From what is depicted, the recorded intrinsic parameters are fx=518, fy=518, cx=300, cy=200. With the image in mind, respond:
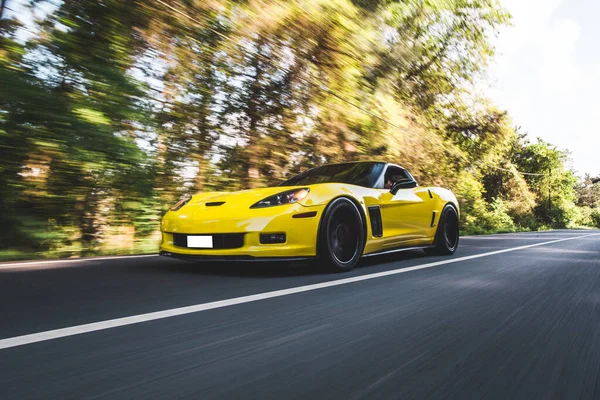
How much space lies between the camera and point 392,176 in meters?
6.41

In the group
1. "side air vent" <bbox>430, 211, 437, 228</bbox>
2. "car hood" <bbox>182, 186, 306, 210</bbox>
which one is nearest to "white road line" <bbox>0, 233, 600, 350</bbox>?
"car hood" <bbox>182, 186, 306, 210</bbox>

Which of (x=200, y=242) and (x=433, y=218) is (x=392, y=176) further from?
(x=200, y=242)

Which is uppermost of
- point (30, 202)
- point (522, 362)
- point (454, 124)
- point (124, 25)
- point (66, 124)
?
point (454, 124)

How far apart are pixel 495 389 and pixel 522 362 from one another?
1.46ft

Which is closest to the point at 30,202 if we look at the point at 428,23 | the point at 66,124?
the point at 66,124

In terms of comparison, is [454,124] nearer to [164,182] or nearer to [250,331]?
[164,182]

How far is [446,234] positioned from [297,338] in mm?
5253

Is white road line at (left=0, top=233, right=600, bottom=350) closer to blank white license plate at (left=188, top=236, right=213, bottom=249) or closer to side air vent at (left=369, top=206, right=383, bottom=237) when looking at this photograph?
side air vent at (left=369, top=206, right=383, bottom=237)

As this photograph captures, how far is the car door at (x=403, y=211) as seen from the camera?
19.2 feet

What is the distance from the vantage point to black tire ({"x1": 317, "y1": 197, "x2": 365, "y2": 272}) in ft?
15.9

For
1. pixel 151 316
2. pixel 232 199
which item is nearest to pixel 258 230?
pixel 232 199

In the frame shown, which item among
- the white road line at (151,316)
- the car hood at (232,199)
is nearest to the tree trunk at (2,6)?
the car hood at (232,199)

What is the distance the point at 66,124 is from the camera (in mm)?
5582

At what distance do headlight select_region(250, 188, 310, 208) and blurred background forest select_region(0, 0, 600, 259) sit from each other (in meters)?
2.23
